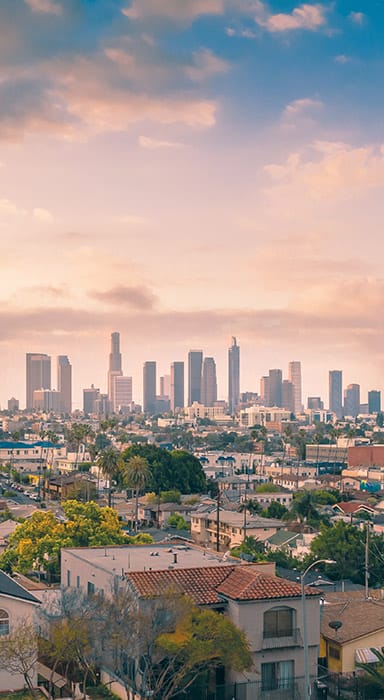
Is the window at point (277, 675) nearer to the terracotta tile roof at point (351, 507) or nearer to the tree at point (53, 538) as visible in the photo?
the tree at point (53, 538)

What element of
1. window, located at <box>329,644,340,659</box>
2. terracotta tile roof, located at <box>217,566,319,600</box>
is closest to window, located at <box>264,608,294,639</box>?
terracotta tile roof, located at <box>217,566,319,600</box>

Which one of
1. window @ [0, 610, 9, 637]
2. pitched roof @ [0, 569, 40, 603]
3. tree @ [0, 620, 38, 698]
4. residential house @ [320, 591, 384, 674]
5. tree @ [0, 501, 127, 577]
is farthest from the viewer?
tree @ [0, 501, 127, 577]

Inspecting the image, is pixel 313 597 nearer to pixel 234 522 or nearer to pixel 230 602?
pixel 230 602

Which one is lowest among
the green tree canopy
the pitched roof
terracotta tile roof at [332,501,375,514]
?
terracotta tile roof at [332,501,375,514]

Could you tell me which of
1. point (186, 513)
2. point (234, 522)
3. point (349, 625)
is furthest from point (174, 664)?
point (186, 513)

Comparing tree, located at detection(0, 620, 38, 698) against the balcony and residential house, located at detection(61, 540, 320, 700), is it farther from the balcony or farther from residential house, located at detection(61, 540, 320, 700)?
the balcony

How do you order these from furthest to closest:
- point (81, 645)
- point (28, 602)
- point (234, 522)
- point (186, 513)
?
1. point (186, 513)
2. point (234, 522)
3. point (28, 602)
4. point (81, 645)
